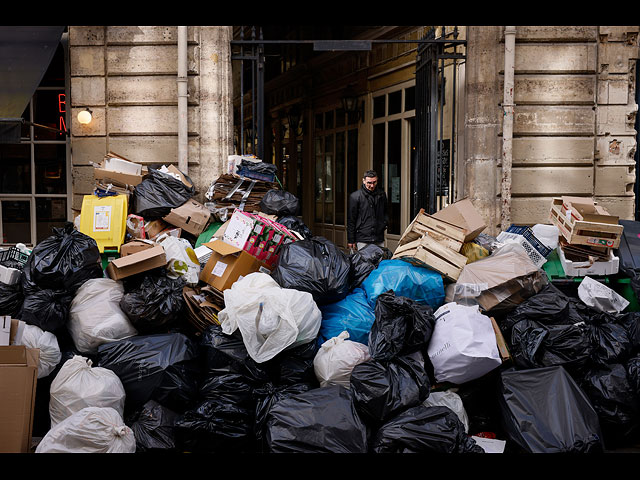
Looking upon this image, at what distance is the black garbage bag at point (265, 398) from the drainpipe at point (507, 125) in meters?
4.14

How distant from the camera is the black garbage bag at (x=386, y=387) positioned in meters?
3.89

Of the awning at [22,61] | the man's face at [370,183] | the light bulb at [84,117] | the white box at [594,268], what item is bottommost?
the white box at [594,268]

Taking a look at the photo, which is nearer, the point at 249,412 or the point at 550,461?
the point at 550,461

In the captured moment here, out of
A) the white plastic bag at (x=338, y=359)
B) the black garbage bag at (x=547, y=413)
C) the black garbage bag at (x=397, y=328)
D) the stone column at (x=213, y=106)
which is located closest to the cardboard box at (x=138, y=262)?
the white plastic bag at (x=338, y=359)

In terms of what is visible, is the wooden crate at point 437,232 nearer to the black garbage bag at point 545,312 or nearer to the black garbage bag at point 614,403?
the black garbage bag at point 545,312

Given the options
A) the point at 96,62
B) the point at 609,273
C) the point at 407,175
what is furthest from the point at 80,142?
the point at 609,273

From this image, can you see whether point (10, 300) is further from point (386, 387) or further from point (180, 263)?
point (386, 387)

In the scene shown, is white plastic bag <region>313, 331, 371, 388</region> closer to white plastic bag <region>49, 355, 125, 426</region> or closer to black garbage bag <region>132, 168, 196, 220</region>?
white plastic bag <region>49, 355, 125, 426</region>

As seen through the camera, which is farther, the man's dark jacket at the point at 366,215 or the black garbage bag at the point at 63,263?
the man's dark jacket at the point at 366,215

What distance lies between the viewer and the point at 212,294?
16.2ft

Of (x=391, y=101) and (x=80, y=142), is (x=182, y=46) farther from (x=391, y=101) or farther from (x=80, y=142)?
(x=391, y=101)

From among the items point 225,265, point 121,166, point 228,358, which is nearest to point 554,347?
point 228,358

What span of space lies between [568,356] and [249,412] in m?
2.19

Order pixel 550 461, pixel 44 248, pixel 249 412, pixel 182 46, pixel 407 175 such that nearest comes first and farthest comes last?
pixel 550 461, pixel 249 412, pixel 44 248, pixel 182 46, pixel 407 175
